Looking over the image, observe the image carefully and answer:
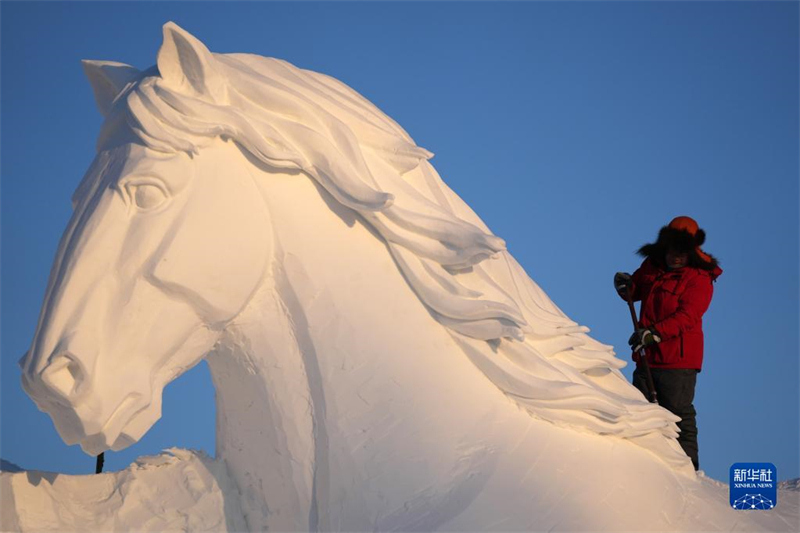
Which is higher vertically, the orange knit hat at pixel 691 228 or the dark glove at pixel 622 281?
the orange knit hat at pixel 691 228

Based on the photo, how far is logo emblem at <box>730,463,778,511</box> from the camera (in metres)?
3.43

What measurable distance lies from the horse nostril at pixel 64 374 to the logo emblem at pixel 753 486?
7.48ft

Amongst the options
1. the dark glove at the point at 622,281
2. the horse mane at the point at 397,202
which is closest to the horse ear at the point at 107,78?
the horse mane at the point at 397,202

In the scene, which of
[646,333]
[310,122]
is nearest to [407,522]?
[310,122]

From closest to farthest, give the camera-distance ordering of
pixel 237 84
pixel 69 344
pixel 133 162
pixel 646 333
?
1. pixel 69 344
2. pixel 133 162
3. pixel 237 84
4. pixel 646 333

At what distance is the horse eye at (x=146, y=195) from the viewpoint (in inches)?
116

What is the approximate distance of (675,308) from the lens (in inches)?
196

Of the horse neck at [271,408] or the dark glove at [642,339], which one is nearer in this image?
the horse neck at [271,408]

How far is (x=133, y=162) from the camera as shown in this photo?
2.99 m

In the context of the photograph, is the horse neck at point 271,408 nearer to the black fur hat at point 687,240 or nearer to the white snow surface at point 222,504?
Result: the white snow surface at point 222,504

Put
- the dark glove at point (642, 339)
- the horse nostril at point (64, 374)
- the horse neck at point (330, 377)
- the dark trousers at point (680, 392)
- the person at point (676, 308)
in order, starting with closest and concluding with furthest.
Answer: the horse nostril at point (64, 374)
the horse neck at point (330, 377)
the dark glove at point (642, 339)
the person at point (676, 308)
the dark trousers at point (680, 392)

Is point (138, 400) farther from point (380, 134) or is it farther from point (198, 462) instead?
point (380, 134)

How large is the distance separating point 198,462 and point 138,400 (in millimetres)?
508

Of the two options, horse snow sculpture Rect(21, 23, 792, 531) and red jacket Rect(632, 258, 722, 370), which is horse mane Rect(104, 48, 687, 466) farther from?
red jacket Rect(632, 258, 722, 370)
